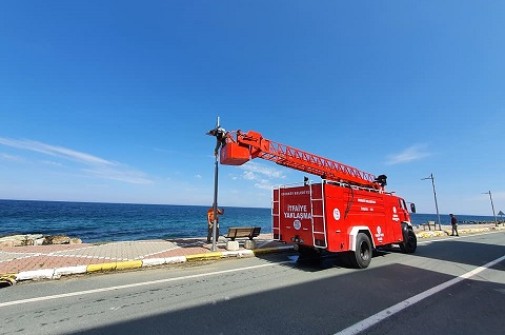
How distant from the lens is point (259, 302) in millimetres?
5367

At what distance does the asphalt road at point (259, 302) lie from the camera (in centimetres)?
425

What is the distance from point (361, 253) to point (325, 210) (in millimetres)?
2267

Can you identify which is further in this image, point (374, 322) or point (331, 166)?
point (331, 166)

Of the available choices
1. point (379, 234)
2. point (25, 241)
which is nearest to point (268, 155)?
point (379, 234)

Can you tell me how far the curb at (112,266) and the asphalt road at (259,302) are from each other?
364 mm

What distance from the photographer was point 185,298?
217 inches

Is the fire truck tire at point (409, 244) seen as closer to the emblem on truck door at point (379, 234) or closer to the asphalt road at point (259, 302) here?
the emblem on truck door at point (379, 234)

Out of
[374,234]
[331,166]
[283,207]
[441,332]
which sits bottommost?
[441,332]

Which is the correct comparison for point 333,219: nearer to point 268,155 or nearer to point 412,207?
point 268,155

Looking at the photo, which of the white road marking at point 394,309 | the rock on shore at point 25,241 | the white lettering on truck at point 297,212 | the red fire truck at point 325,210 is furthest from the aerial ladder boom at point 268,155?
the rock on shore at point 25,241

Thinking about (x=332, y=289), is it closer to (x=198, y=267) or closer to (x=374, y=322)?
(x=374, y=322)

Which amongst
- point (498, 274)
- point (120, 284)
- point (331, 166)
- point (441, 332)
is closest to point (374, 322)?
point (441, 332)

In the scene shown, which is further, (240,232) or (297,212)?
(240,232)

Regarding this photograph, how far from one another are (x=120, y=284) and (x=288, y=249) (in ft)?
24.6
